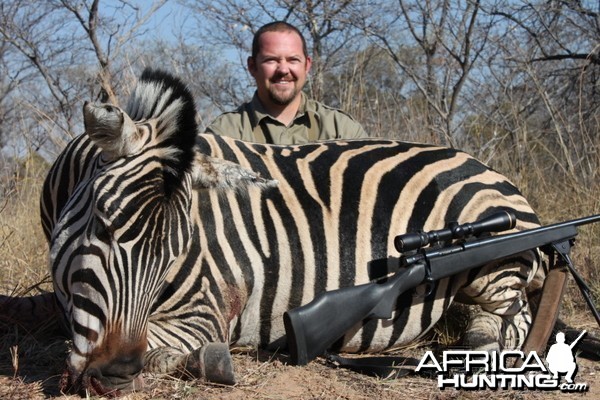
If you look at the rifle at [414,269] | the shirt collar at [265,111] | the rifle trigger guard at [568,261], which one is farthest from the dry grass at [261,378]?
the shirt collar at [265,111]

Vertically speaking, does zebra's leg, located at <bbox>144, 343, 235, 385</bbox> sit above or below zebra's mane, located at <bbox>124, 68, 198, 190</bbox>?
below

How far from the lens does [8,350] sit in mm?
3289

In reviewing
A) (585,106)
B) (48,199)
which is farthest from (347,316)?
(585,106)

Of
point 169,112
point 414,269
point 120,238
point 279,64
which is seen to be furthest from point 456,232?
point 279,64

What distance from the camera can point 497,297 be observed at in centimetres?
337

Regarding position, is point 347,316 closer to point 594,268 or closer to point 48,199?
point 48,199

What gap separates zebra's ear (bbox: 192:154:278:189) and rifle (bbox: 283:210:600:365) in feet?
1.72

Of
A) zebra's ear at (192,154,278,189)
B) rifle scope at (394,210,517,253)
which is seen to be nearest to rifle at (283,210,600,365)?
rifle scope at (394,210,517,253)

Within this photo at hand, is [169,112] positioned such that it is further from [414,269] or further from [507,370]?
[507,370]

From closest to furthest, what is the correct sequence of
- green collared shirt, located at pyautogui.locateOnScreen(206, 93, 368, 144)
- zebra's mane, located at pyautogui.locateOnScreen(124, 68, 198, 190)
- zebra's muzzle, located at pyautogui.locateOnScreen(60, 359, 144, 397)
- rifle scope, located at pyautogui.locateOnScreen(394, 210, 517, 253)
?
zebra's muzzle, located at pyautogui.locateOnScreen(60, 359, 144, 397)
zebra's mane, located at pyautogui.locateOnScreen(124, 68, 198, 190)
rifle scope, located at pyautogui.locateOnScreen(394, 210, 517, 253)
green collared shirt, located at pyautogui.locateOnScreen(206, 93, 368, 144)

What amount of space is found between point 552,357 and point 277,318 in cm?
121

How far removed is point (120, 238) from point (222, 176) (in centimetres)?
57

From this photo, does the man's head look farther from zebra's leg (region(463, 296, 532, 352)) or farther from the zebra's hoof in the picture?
the zebra's hoof

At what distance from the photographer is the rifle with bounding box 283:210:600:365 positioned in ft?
8.92
